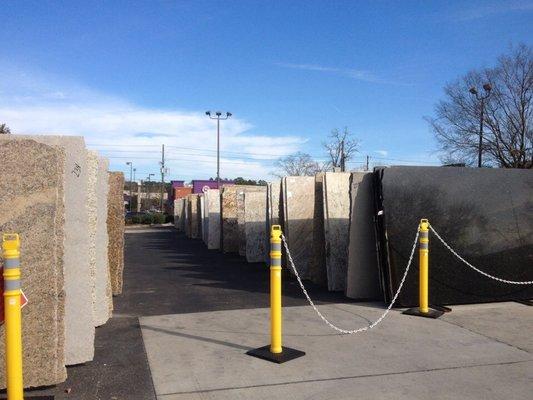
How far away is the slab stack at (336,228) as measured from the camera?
9.02 meters

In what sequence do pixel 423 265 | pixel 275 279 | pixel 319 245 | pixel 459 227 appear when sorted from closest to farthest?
pixel 275 279, pixel 423 265, pixel 459 227, pixel 319 245

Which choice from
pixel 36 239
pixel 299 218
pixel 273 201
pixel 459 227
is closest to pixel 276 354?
pixel 36 239

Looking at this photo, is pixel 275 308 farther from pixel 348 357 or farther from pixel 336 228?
pixel 336 228

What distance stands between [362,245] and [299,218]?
2865mm

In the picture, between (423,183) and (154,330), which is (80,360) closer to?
(154,330)

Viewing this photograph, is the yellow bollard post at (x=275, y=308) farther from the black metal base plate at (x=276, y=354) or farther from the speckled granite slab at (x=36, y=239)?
the speckled granite slab at (x=36, y=239)

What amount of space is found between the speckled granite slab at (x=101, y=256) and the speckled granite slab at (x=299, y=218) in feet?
15.7

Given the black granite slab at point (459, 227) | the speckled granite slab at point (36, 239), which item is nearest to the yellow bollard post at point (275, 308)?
the speckled granite slab at point (36, 239)

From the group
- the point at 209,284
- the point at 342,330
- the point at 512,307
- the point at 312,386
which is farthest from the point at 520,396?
the point at 209,284

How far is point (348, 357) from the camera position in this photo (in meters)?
5.10

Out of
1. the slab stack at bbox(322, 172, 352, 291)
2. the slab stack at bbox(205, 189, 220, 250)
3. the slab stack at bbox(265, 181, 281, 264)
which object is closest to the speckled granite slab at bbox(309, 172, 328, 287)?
the slab stack at bbox(322, 172, 352, 291)

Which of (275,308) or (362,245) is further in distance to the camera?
(362,245)

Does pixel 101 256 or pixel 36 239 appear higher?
pixel 36 239

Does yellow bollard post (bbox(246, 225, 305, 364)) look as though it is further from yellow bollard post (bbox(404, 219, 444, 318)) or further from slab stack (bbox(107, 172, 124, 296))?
slab stack (bbox(107, 172, 124, 296))
